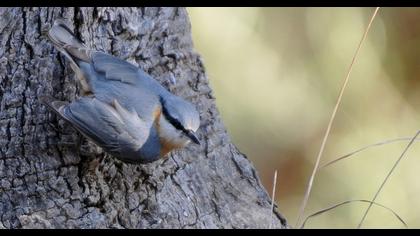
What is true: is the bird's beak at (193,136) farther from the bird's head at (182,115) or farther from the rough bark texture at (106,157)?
the rough bark texture at (106,157)

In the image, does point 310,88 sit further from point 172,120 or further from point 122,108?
point 122,108

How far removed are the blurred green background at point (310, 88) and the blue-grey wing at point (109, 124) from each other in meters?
1.88

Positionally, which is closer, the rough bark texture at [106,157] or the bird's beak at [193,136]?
the rough bark texture at [106,157]

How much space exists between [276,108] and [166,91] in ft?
6.50

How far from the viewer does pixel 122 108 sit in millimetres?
3670

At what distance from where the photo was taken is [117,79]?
365 cm

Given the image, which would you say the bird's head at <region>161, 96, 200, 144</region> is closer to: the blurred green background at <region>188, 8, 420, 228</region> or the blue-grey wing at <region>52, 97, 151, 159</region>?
the blue-grey wing at <region>52, 97, 151, 159</region>

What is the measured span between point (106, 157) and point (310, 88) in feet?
7.73

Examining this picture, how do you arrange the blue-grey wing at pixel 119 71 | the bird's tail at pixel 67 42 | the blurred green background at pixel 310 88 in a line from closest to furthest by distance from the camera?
1. the bird's tail at pixel 67 42
2. the blue-grey wing at pixel 119 71
3. the blurred green background at pixel 310 88

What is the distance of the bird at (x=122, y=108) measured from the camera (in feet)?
11.5

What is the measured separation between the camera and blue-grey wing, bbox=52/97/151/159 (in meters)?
3.47

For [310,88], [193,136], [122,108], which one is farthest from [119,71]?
[310,88]

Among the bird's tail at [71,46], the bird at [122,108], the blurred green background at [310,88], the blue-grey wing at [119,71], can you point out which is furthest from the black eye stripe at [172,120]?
the blurred green background at [310,88]

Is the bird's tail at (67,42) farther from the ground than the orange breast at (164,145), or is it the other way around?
the bird's tail at (67,42)
